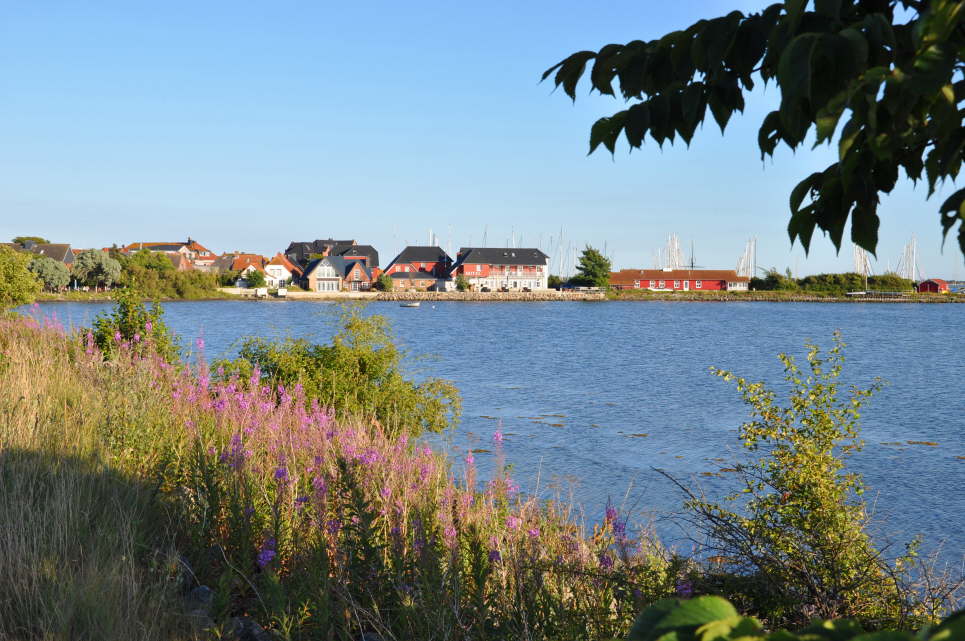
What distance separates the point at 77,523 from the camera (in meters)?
4.70

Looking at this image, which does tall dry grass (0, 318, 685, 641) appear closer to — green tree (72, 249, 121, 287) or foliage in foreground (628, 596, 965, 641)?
foliage in foreground (628, 596, 965, 641)

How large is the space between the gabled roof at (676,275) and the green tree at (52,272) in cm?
10047

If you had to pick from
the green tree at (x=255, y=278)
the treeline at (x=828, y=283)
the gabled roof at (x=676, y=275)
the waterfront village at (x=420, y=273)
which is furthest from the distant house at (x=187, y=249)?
the treeline at (x=828, y=283)

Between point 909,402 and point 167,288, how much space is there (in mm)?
105754

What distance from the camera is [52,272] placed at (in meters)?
99.1

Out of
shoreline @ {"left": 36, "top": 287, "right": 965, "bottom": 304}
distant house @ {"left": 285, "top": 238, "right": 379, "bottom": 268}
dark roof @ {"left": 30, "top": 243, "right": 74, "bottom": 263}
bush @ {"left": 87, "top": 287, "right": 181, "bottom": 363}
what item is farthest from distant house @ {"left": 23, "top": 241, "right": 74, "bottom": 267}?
bush @ {"left": 87, "top": 287, "right": 181, "bottom": 363}

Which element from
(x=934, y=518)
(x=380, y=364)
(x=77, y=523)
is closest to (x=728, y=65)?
(x=77, y=523)

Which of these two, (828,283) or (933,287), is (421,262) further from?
(933,287)

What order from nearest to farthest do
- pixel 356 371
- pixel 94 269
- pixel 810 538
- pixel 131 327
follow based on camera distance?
pixel 810 538
pixel 131 327
pixel 356 371
pixel 94 269

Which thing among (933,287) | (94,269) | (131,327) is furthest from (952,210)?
(933,287)

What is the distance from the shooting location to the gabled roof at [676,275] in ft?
526

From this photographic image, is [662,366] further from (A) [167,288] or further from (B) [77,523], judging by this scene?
(A) [167,288]

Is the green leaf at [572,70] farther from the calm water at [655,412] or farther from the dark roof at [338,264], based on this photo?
the dark roof at [338,264]

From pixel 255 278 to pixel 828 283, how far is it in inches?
4455
